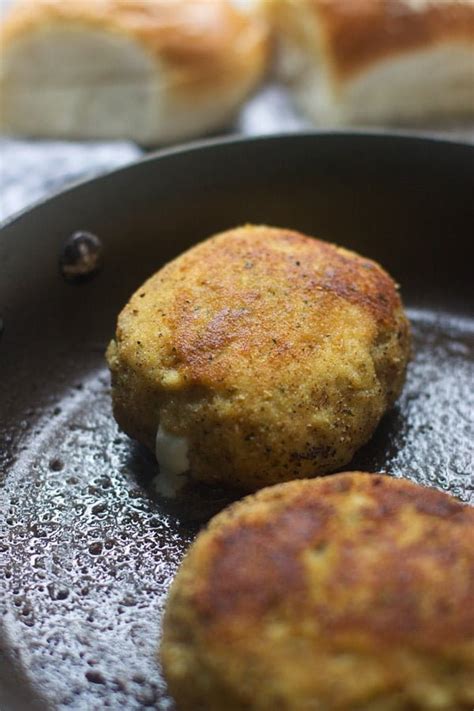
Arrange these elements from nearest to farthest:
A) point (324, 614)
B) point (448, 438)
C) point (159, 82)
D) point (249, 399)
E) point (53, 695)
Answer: point (324, 614) → point (53, 695) → point (249, 399) → point (448, 438) → point (159, 82)

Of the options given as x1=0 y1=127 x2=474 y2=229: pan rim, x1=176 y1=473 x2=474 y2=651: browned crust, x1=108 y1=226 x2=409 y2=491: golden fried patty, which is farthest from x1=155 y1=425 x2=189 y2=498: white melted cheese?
x1=0 y1=127 x2=474 y2=229: pan rim

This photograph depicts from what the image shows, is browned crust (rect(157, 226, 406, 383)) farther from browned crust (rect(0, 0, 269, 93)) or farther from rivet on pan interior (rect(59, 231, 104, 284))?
browned crust (rect(0, 0, 269, 93))

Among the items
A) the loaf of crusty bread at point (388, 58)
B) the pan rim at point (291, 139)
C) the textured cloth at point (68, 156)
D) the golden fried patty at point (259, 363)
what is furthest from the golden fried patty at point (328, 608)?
the loaf of crusty bread at point (388, 58)

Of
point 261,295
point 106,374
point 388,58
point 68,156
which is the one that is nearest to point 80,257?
point 106,374

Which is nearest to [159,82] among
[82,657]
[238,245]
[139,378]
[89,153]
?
[89,153]

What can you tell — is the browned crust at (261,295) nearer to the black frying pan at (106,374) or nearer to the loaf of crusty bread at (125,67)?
the black frying pan at (106,374)

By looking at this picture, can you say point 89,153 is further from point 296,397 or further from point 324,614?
point 324,614
